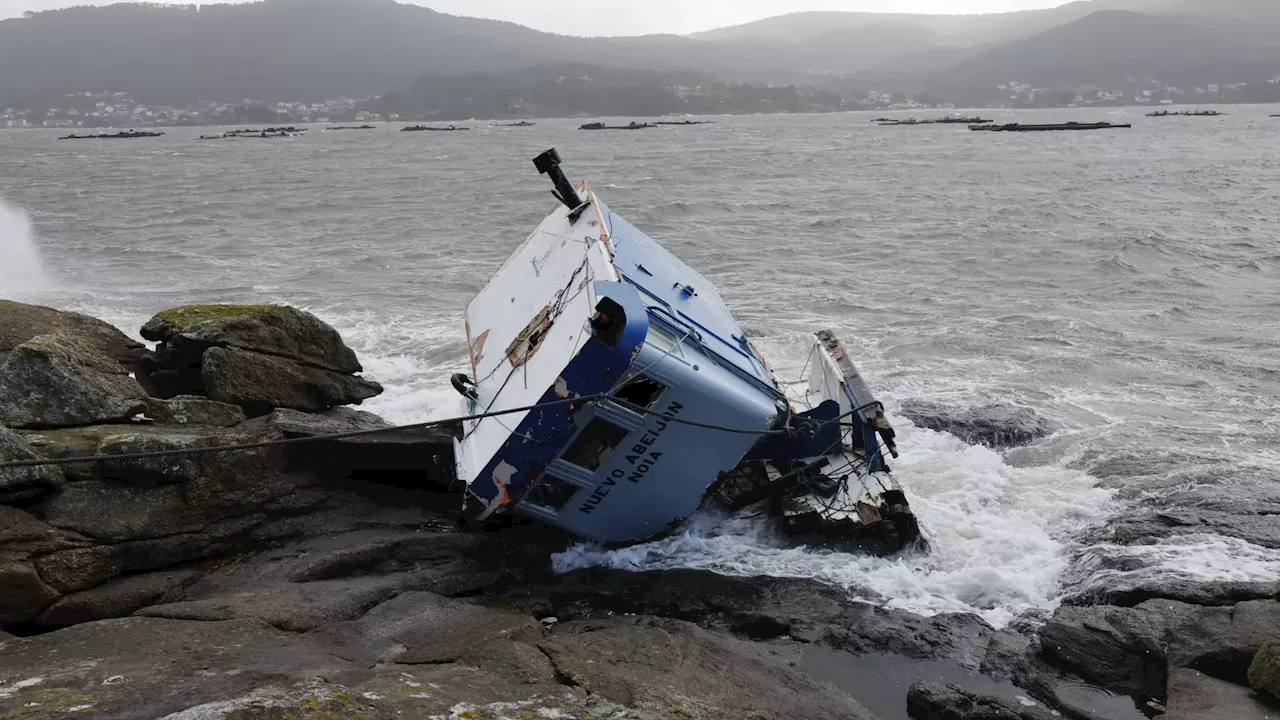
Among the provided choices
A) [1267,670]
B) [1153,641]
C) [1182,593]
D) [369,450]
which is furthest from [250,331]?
[1267,670]

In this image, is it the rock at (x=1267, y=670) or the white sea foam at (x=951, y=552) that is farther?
the white sea foam at (x=951, y=552)

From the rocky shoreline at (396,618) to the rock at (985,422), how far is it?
4.61 metres

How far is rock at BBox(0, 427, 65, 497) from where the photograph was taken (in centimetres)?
806

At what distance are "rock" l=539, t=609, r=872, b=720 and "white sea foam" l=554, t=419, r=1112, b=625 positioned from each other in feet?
5.51

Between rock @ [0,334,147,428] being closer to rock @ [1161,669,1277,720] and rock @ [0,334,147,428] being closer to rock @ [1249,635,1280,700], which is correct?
Result: rock @ [1161,669,1277,720]

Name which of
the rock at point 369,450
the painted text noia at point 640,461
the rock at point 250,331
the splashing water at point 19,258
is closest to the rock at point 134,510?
the rock at point 369,450

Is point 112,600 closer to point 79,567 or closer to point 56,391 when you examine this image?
point 79,567

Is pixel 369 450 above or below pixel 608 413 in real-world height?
below

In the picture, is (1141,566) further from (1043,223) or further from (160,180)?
(160,180)

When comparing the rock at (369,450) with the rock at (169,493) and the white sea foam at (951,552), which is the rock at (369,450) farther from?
the white sea foam at (951,552)

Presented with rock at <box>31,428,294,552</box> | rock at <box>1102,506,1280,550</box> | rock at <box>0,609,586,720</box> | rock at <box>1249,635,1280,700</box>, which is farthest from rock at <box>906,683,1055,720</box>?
rock at <box>31,428,294,552</box>

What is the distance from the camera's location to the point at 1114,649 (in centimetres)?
786

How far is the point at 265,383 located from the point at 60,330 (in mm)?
3006

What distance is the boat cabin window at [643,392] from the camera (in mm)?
8945
